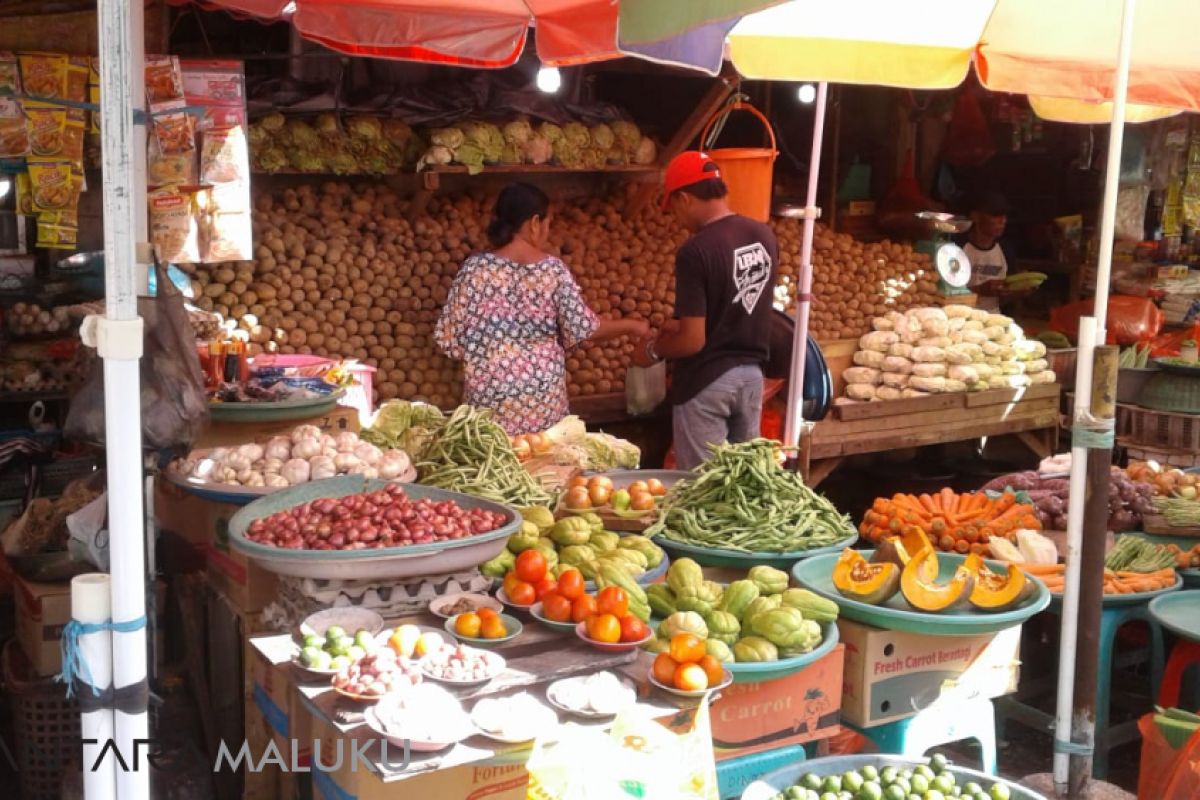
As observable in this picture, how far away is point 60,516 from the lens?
4211 millimetres

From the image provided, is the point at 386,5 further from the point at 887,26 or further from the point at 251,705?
the point at 251,705

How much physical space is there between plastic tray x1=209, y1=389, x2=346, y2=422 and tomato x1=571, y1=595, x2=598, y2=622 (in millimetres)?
1745

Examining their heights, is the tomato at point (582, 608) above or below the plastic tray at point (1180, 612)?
above

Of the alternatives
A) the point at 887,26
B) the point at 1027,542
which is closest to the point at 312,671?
the point at 1027,542

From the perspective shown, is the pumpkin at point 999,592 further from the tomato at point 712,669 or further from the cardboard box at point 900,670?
the tomato at point 712,669

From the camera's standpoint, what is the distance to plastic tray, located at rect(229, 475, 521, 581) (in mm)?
3006

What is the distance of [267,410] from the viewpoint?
4.36m

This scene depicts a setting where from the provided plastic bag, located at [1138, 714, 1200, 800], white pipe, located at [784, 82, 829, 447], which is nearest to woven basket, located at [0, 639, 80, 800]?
white pipe, located at [784, 82, 829, 447]

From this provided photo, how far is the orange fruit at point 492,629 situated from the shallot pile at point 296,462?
3.29ft

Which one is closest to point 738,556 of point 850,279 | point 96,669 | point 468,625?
point 468,625

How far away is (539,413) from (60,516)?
2.17 m

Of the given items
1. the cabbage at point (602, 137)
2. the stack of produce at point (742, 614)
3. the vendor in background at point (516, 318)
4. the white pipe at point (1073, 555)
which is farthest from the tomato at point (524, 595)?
the cabbage at point (602, 137)

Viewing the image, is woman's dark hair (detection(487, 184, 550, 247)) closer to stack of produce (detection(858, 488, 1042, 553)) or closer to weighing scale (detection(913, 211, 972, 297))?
stack of produce (detection(858, 488, 1042, 553))

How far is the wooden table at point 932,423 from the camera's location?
6.94 meters
